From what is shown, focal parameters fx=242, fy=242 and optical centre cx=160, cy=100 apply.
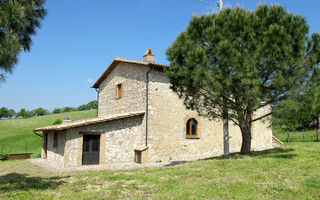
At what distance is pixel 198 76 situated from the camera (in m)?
9.23

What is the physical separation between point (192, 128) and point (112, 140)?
5.19m

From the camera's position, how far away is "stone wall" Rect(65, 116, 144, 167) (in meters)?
12.5

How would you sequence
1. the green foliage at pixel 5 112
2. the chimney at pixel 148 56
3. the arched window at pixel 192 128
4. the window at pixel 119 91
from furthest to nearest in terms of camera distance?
the green foliage at pixel 5 112 < the window at pixel 119 91 < the arched window at pixel 192 128 < the chimney at pixel 148 56

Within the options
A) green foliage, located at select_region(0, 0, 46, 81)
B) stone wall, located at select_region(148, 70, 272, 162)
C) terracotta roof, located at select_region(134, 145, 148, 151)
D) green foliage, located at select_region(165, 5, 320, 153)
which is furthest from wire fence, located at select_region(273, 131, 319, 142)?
green foliage, located at select_region(0, 0, 46, 81)

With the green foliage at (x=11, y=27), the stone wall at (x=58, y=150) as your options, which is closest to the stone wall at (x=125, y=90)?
the stone wall at (x=58, y=150)

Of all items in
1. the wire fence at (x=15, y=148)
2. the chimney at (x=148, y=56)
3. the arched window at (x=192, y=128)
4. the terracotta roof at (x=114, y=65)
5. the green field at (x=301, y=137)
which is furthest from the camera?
the wire fence at (x=15, y=148)

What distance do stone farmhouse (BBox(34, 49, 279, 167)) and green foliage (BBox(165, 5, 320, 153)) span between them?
405 cm

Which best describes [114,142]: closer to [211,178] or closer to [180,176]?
[180,176]

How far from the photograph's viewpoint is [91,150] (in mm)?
13258

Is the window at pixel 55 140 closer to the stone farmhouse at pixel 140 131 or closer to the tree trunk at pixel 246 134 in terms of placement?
the stone farmhouse at pixel 140 131

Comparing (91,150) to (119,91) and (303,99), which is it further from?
(303,99)

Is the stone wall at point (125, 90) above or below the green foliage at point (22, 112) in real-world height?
below

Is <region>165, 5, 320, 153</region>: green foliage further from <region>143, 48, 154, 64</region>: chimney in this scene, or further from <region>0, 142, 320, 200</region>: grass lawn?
<region>143, 48, 154, 64</region>: chimney

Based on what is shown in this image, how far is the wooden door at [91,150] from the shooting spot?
13062mm
